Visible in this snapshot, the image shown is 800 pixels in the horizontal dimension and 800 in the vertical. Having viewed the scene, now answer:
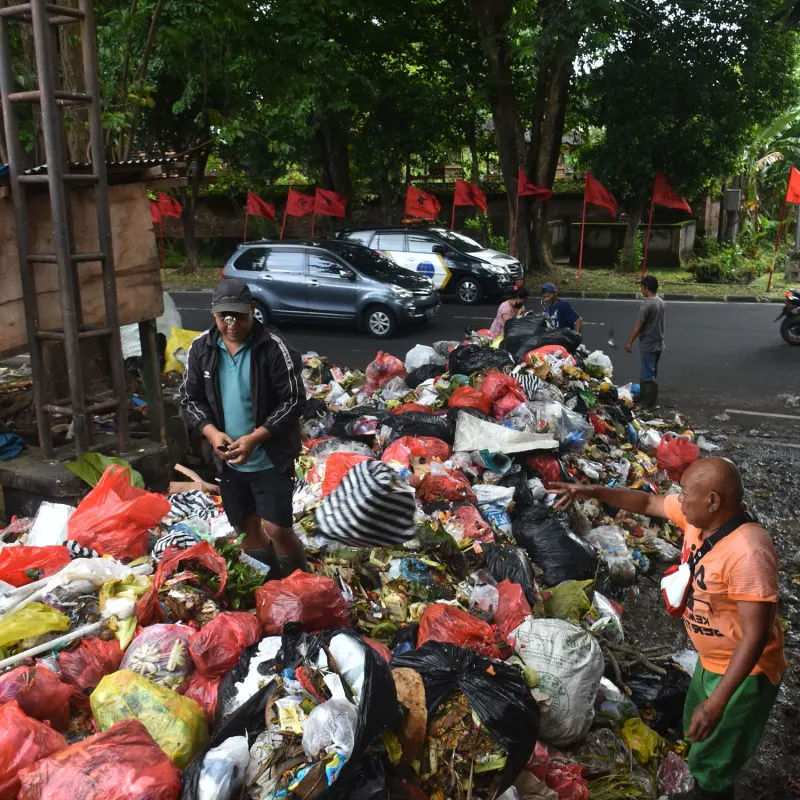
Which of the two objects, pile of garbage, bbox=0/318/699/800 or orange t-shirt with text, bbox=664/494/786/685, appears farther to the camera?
orange t-shirt with text, bbox=664/494/786/685

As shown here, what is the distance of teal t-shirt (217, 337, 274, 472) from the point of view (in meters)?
3.84

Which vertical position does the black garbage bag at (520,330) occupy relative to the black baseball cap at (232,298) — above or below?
below

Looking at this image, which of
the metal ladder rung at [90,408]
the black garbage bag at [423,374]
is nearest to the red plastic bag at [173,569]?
the metal ladder rung at [90,408]

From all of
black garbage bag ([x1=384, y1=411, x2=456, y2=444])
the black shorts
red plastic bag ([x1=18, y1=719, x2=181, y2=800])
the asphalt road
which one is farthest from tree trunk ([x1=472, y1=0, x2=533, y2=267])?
red plastic bag ([x1=18, y1=719, x2=181, y2=800])

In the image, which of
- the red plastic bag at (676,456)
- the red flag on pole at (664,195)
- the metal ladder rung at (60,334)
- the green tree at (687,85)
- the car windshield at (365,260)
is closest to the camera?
the metal ladder rung at (60,334)

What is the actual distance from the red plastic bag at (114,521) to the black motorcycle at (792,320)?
10.3m

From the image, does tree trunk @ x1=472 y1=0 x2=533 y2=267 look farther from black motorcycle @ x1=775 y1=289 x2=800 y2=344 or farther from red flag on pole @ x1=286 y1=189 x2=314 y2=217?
black motorcycle @ x1=775 y1=289 x2=800 y2=344

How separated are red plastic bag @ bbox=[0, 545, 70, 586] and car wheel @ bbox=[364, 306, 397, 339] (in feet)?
31.8

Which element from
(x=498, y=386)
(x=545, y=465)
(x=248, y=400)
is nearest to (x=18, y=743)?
(x=248, y=400)

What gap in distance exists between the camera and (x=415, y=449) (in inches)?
230

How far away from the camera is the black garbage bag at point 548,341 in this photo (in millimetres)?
8227

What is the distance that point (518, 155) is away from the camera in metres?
19.4

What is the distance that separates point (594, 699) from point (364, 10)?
18.2m

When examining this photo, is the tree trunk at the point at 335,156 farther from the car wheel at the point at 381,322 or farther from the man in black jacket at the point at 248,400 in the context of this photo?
the man in black jacket at the point at 248,400
